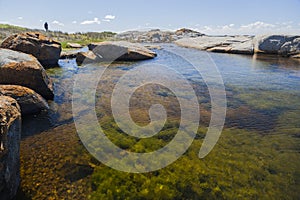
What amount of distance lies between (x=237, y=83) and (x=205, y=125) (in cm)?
584

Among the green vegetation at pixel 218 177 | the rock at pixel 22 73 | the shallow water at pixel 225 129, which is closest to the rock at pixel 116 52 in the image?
the shallow water at pixel 225 129

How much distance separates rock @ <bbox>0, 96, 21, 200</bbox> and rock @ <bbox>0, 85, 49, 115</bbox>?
2573 millimetres

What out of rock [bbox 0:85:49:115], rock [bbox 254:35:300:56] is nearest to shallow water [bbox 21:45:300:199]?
rock [bbox 0:85:49:115]

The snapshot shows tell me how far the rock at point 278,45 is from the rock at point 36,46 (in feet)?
66.1

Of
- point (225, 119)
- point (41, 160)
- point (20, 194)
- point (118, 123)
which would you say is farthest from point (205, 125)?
point (20, 194)

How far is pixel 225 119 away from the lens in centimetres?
671

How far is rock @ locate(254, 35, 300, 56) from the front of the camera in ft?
72.5

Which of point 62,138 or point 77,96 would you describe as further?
point 77,96

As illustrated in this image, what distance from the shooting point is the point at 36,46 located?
13.1 metres

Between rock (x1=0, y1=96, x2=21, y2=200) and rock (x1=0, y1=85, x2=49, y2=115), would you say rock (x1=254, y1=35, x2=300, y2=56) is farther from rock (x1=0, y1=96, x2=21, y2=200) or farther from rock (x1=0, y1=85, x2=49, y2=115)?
rock (x1=0, y1=96, x2=21, y2=200)

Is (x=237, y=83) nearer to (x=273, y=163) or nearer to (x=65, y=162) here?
(x=273, y=163)

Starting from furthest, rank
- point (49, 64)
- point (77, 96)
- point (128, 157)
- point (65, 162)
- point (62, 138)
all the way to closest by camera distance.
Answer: point (49, 64)
point (77, 96)
point (62, 138)
point (128, 157)
point (65, 162)

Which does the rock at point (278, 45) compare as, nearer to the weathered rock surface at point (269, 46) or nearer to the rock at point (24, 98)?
the weathered rock surface at point (269, 46)

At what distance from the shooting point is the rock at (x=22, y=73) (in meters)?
7.26
